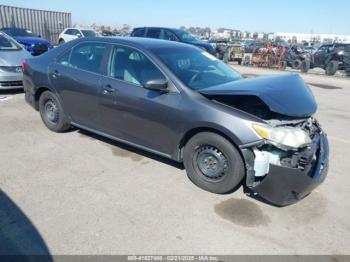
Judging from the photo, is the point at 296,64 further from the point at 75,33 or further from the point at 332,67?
the point at 75,33

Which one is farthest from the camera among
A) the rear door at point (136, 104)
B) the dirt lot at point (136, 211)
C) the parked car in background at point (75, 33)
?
the parked car in background at point (75, 33)

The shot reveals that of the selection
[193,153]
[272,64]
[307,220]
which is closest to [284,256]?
[307,220]

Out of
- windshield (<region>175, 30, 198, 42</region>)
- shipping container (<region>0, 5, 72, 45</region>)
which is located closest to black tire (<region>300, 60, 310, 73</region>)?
windshield (<region>175, 30, 198, 42</region>)

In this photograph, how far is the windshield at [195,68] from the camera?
12.9 feet

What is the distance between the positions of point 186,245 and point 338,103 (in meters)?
8.45

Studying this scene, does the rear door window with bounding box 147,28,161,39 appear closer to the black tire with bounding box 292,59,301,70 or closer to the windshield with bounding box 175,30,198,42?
the windshield with bounding box 175,30,198,42

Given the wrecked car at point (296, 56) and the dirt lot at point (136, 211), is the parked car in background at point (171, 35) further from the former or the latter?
the dirt lot at point (136, 211)

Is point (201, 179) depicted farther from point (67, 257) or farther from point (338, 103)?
point (338, 103)

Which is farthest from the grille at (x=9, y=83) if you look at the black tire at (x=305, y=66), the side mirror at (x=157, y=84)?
the black tire at (x=305, y=66)

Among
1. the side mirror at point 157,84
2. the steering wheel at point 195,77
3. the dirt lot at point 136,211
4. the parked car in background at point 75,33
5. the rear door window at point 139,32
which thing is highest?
the rear door window at point 139,32

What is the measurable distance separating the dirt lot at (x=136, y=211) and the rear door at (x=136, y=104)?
0.44 metres

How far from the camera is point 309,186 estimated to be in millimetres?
3195

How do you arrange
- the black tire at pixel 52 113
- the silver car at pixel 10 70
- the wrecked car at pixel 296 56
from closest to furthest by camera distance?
the black tire at pixel 52 113
the silver car at pixel 10 70
the wrecked car at pixel 296 56

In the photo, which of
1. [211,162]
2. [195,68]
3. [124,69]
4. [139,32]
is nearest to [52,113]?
[124,69]
